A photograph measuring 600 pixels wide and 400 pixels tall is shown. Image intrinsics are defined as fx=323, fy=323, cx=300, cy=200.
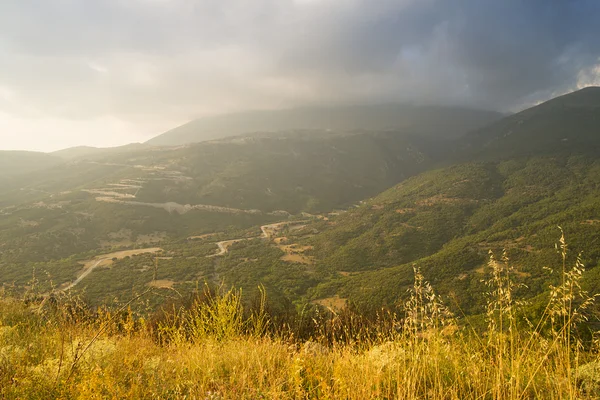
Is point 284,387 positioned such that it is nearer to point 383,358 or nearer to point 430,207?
point 383,358

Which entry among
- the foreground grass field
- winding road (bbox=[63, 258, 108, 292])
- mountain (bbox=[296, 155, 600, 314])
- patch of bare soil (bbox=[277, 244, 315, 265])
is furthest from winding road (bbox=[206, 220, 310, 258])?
the foreground grass field

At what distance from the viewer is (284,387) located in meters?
4.26

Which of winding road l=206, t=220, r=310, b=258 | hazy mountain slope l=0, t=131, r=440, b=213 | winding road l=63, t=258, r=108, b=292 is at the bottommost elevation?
winding road l=206, t=220, r=310, b=258

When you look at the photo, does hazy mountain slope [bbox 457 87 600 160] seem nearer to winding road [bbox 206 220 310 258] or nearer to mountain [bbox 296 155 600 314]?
mountain [bbox 296 155 600 314]

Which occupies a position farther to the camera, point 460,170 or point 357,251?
point 460,170

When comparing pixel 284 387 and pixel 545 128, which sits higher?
pixel 545 128

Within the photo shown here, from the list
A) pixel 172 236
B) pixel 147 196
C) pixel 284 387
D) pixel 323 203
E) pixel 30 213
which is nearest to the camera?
pixel 284 387

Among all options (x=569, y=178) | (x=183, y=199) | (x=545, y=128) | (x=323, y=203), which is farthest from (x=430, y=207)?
(x=545, y=128)

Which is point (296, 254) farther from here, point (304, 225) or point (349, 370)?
point (349, 370)

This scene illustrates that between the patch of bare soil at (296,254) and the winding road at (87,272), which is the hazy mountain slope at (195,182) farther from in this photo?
the patch of bare soil at (296,254)

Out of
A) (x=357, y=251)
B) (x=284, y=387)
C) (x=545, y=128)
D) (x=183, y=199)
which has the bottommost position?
(x=357, y=251)

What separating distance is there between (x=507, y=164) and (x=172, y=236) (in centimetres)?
13693

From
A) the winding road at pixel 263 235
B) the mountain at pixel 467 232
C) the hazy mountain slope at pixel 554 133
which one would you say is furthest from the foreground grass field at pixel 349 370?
the hazy mountain slope at pixel 554 133

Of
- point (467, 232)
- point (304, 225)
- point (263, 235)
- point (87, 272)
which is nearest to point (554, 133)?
point (467, 232)
